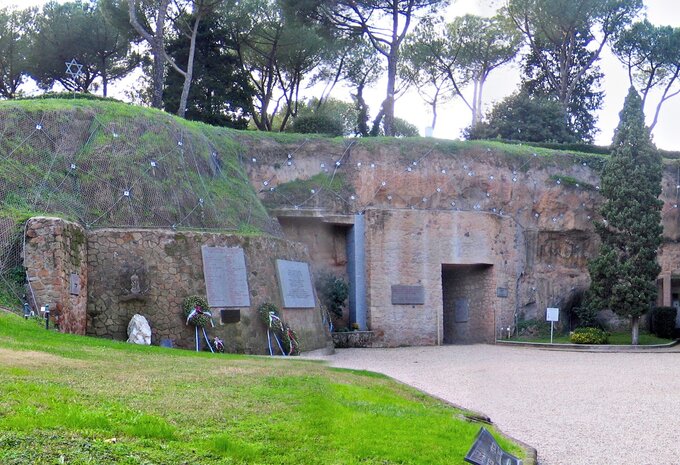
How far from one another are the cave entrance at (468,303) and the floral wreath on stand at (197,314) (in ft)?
41.9

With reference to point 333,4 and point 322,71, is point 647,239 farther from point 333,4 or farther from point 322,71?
point 322,71

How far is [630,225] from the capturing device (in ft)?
87.9

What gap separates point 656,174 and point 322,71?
786 inches

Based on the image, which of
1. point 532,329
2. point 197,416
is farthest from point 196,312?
point 532,329

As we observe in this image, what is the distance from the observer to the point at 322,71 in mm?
42438

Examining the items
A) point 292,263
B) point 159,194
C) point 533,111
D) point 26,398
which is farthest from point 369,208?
point 26,398

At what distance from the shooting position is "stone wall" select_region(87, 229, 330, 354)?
17234mm

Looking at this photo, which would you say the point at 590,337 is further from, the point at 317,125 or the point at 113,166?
the point at 113,166

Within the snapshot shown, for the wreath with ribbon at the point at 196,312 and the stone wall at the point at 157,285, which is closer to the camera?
the stone wall at the point at 157,285

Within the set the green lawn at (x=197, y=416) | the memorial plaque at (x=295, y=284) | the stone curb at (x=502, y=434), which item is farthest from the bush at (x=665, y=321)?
the green lawn at (x=197, y=416)

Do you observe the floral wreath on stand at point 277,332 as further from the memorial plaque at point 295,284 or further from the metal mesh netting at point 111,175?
the metal mesh netting at point 111,175

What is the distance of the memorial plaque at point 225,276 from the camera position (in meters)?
18.6

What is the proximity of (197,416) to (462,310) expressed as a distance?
892 inches

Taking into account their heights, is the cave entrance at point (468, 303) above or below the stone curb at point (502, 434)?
above
